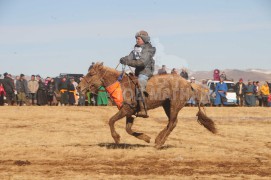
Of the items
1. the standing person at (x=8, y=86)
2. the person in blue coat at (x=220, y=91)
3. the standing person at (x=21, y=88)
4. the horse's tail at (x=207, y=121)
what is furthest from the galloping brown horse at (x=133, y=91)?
the person in blue coat at (x=220, y=91)

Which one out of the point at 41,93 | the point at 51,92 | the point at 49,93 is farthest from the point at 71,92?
the point at 41,93

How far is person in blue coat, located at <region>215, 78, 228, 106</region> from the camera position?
116ft

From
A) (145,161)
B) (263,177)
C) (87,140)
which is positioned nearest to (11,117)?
(87,140)

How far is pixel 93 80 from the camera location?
44.9ft

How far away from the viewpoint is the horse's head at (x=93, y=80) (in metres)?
13.6

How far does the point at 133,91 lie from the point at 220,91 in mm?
22700

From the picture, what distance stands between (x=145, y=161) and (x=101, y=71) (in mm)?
2932

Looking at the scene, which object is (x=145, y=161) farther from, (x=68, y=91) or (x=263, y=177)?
(x=68, y=91)

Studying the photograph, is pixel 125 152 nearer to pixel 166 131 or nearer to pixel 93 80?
pixel 166 131

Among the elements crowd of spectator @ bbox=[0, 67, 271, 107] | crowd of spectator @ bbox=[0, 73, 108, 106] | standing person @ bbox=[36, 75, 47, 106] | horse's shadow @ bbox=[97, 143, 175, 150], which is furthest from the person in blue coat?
horse's shadow @ bbox=[97, 143, 175, 150]

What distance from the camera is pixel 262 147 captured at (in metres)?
14.5

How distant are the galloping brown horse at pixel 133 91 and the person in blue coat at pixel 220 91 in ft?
70.3

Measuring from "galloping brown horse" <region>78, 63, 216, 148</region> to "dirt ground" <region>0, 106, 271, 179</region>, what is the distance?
0.52 meters

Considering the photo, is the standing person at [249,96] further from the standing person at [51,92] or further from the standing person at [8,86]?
the standing person at [8,86]
